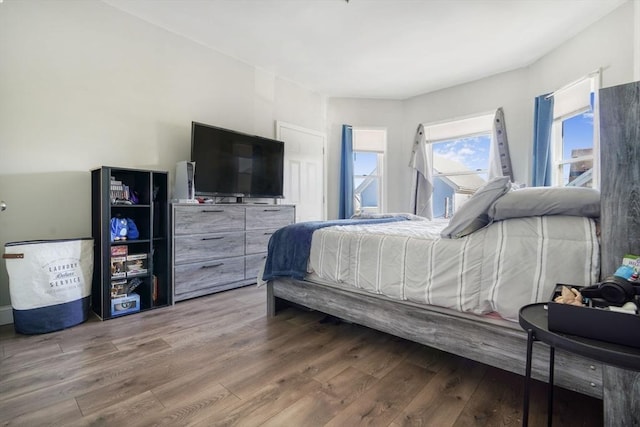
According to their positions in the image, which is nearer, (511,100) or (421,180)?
(511,100)

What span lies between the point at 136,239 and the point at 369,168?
3661 mm

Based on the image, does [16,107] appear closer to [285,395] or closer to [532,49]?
[285,395]

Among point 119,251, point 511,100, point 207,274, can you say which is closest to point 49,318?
point 119,251

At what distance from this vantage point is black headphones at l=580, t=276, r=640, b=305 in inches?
32.3

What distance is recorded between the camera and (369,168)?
504 centimetres

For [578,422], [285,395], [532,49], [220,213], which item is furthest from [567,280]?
[532,49]

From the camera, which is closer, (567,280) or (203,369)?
(567,280)

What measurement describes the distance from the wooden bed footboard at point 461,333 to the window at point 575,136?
2.49 m

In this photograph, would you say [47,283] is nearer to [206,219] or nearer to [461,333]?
[206,219]

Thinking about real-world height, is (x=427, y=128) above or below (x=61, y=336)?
above

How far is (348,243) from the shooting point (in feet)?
6.20

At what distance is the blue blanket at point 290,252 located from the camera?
211 cm

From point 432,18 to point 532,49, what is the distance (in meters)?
1.51

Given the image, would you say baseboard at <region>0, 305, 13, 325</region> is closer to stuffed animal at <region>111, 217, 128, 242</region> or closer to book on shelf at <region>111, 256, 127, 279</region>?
book on shelf at <region>111, 256, 127, 279</region>
